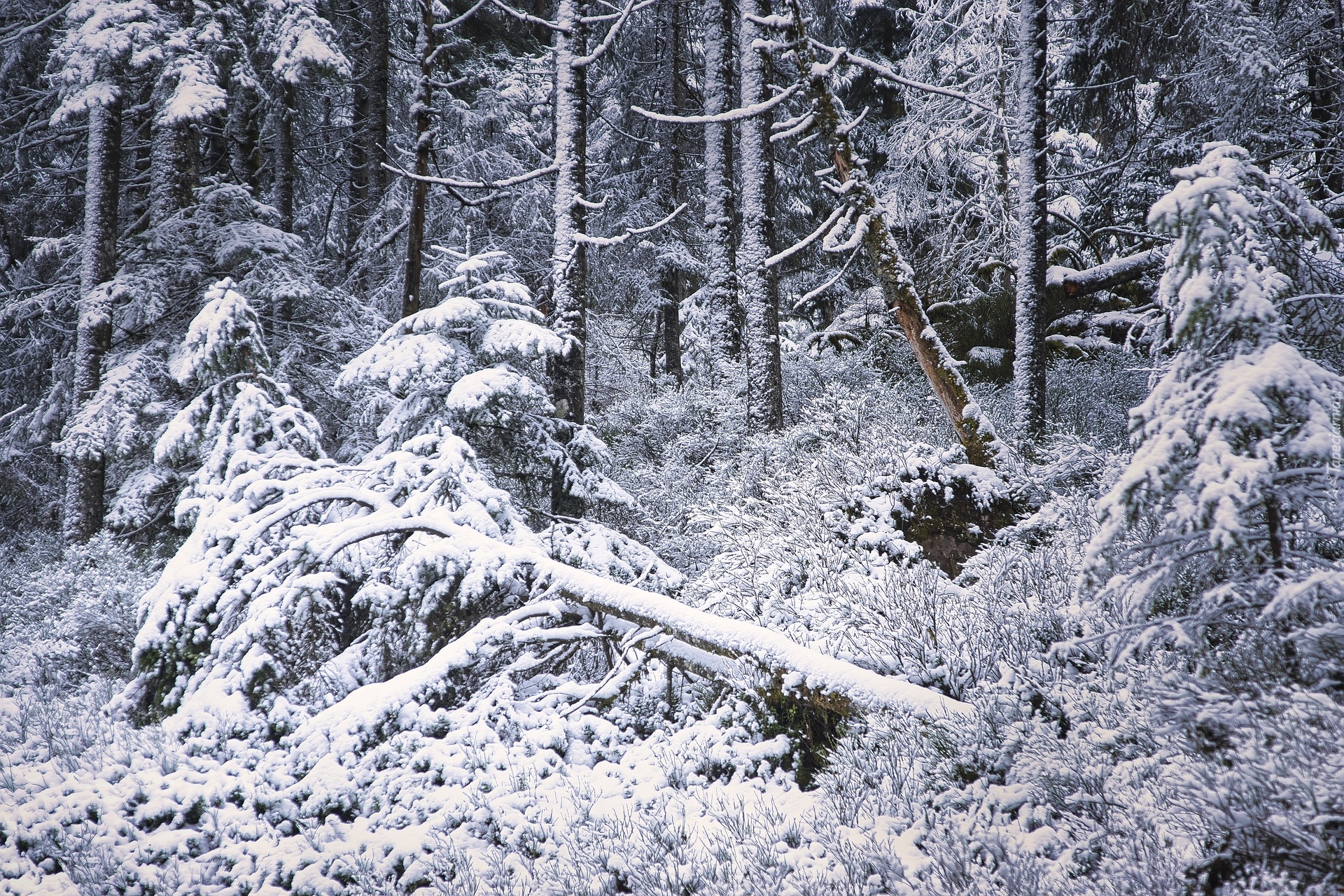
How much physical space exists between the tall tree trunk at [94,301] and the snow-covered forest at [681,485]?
0.25 ft

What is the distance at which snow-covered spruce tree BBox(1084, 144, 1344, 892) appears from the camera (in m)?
2.11

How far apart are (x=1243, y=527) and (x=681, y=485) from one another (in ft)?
24.3

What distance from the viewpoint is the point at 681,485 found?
372 inches

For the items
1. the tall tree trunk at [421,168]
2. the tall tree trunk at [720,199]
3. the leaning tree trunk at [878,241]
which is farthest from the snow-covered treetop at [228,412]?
the tall tree trunk at [720,199]

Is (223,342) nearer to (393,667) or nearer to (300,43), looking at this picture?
(393,667)

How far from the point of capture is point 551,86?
16.8 m

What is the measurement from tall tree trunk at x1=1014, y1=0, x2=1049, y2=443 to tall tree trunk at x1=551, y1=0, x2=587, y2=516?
16.1ft

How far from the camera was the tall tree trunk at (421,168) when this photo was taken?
31.0ft

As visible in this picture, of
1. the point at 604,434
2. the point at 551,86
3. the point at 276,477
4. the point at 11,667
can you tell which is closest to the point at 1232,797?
the point at 276,477

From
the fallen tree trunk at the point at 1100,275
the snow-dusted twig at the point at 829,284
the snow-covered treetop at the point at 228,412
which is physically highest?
the fallen tree trunk at the point at 1100,275

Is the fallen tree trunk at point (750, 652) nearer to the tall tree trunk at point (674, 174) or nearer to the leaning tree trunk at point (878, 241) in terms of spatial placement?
the leaning tree trunk at point (878, 241)

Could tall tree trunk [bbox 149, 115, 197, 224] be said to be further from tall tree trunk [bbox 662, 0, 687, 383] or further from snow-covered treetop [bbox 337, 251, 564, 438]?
tall tree trunk [bbox 662, 0, 687, 383]

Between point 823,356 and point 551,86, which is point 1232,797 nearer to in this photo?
point 823,356

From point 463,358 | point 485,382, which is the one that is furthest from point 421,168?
point 485,382
